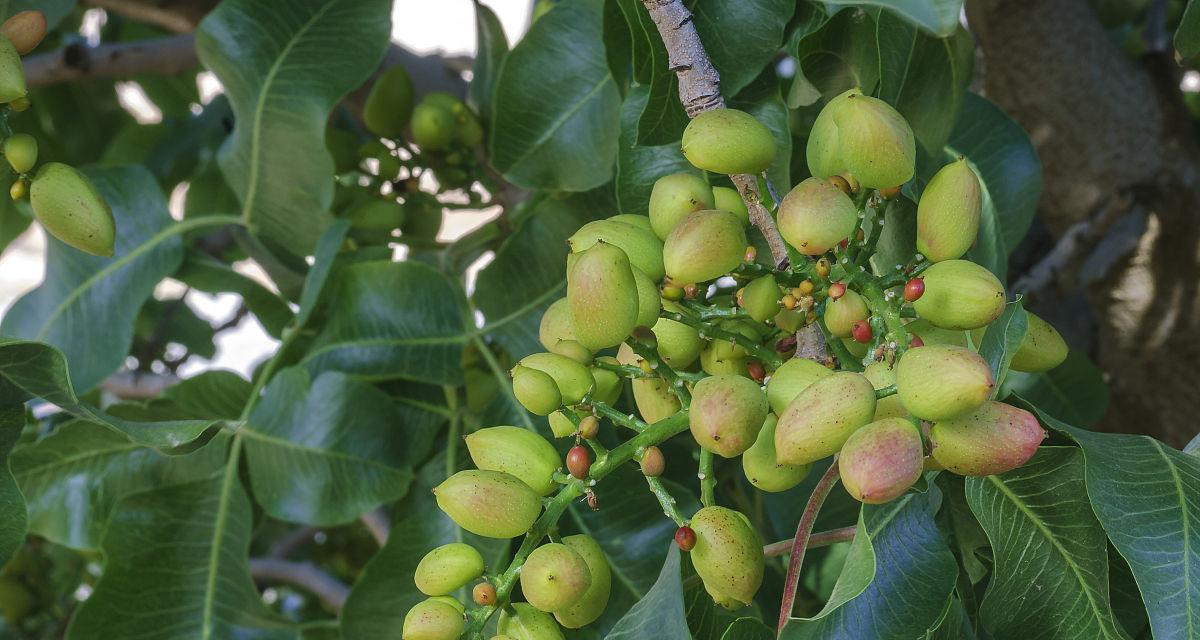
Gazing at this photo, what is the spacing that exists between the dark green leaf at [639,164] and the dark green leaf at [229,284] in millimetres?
384

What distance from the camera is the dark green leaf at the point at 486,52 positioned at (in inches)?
32.5

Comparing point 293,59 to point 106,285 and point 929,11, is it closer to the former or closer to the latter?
point 106,285

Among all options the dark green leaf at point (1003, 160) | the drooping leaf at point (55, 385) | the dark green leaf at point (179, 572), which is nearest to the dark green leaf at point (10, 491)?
the drooping leaf at point (55, 385)

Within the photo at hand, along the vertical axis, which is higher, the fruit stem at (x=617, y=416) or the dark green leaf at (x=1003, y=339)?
the dark green leaf at (x=1003, y=339)

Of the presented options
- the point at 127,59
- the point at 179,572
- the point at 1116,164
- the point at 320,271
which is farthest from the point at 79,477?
the point at 1116,164

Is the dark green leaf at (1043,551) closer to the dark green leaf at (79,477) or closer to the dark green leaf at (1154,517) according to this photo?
the dark green leaf at (1154,517)

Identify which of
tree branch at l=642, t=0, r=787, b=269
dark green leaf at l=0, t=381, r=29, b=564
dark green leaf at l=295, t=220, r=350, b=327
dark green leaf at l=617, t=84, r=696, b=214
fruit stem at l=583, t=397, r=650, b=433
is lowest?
dark green leaf at l=295, t=220, r=350, b=327

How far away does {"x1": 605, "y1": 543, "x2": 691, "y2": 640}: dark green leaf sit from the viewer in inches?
14.7

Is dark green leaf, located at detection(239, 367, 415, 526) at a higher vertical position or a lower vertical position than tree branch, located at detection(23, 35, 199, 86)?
lower

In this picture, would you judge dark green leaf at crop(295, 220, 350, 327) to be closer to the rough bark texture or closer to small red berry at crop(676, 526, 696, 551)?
small red berry at crop(676, 526, 696, 551)

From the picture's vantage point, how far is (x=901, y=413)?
0.40 metres

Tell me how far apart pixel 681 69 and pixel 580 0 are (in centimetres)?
21

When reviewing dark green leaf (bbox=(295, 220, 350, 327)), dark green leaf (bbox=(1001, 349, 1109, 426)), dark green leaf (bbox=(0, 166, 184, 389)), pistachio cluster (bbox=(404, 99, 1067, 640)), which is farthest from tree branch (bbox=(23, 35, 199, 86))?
dark green leaf (bbox=(1001, 349, 1109, 426))

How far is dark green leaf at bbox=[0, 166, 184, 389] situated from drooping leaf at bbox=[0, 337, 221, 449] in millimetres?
298
